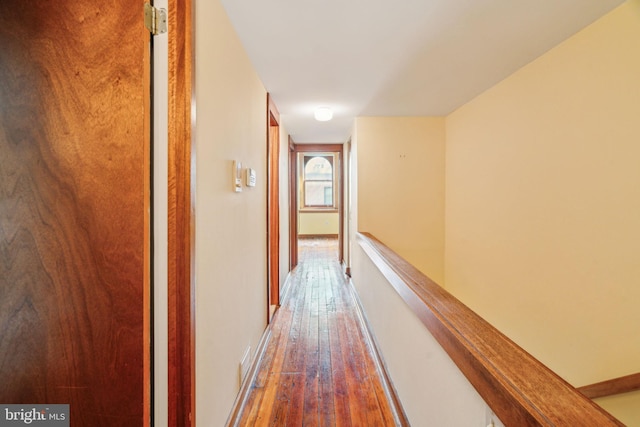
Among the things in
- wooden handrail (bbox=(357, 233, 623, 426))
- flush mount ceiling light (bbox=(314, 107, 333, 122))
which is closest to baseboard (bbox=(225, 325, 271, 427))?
wooden handrail (bbox=(357, 233, 623, 426))

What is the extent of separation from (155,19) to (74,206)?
64 centimetres

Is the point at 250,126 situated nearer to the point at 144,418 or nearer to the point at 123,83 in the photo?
the point at 123,83

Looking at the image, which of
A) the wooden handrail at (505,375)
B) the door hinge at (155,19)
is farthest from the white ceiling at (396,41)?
the wooden handrail at (505,375)

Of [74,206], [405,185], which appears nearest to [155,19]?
[74,206]

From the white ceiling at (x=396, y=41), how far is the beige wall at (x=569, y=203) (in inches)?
8.4

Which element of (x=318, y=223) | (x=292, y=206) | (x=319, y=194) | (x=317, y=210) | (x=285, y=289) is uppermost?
(x=319, y=194)

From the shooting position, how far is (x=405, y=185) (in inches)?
133

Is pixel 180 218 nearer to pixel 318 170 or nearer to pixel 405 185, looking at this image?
pixel 405 185

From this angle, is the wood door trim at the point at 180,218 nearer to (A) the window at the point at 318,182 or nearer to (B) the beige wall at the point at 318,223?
(B) the beige wall at the point at 318,223

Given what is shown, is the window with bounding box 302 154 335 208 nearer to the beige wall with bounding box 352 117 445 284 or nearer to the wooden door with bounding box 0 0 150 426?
the beige wall with bounding box 352 117 445 284

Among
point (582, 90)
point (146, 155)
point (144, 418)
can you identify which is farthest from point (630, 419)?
point (146, 155)

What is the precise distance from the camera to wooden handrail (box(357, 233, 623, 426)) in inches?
22.5

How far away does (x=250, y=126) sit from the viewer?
1924 millimetres

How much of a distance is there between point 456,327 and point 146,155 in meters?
1.12
